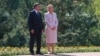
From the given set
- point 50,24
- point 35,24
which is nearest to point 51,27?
point 50,24

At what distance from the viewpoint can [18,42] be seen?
86.7 feet

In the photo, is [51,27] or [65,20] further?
[65,20]

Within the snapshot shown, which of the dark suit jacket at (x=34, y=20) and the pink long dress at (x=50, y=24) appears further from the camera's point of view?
the pink long dress at (x=50, y=24)

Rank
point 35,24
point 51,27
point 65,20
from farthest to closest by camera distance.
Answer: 1. point 65,20
2. point 51,27
3. point 35,24

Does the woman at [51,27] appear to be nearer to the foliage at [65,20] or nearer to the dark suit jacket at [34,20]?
the dark suit jacket at [34,20]

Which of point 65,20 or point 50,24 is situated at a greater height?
point 65,20

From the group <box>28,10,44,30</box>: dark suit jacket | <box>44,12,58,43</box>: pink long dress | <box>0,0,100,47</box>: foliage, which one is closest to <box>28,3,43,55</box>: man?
<box>28,10,44,30</box>: dark suit jacket

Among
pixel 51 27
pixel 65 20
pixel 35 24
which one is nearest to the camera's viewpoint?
pixel 35 24

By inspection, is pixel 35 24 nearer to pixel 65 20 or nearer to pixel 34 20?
pixel 34 20

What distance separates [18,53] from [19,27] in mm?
11606

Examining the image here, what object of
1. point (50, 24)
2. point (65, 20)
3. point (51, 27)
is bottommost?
point (51, 27)

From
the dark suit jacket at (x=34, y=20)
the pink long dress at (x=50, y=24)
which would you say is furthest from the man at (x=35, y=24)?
the pink long dress at (x=50, y=24)

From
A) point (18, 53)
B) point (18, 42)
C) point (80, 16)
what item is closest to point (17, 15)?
point (18, 42)

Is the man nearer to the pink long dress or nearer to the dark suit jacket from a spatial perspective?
the dark suit jacket
